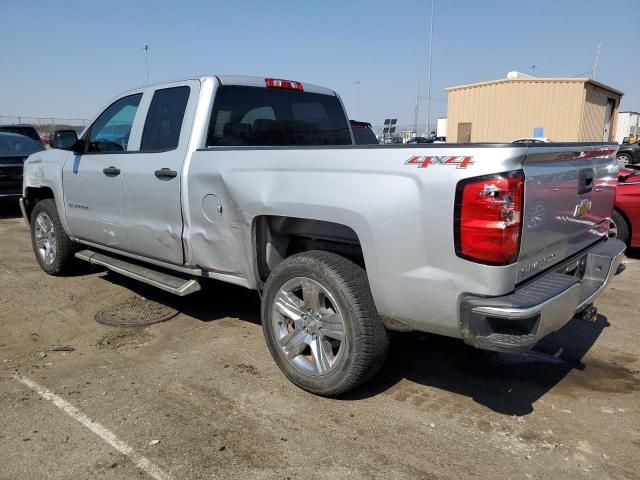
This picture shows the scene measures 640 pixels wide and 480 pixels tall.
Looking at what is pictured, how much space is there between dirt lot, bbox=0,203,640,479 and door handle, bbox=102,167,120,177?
51.3 inches

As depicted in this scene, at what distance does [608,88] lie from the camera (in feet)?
93.7

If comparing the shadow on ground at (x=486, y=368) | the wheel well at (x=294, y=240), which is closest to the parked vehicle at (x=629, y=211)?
the shadow on ground at (x=486, y=368)

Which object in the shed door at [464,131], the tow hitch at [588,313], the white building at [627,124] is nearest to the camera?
the tow hitch at [588,313]

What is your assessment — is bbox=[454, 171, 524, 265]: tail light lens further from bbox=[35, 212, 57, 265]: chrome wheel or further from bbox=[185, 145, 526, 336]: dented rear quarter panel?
bbox=[35, 212, 57, 265]: chrome wheel

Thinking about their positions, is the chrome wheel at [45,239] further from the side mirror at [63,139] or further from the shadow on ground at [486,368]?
the shadow on ground at [486,368]

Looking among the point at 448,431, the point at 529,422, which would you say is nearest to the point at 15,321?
the point at 448,431

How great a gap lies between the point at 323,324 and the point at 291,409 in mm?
540

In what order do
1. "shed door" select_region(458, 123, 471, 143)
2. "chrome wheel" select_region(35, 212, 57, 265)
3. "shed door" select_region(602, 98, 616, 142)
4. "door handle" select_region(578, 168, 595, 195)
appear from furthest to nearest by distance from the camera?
"shed door" select_region(602, 98, 616, 142) < "shed door" select_region(458, 123, 471, 143) < "chrome wheel" select_region(35, 212, 57, 265) < "door handle" select_region(578, 168, 595, 195)

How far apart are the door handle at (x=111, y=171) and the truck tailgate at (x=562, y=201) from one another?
340cm

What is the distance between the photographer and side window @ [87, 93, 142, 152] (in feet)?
15.4

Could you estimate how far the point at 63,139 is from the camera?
17.0ft

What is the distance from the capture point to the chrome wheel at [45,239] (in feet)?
19.6

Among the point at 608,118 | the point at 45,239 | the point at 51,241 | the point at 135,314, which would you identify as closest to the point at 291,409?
the point at 135,314

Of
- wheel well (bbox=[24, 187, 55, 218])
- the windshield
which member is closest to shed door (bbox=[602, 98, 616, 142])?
the windshield
